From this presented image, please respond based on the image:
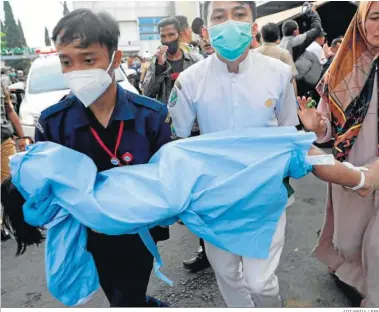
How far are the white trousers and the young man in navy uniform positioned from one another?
0.37 meters

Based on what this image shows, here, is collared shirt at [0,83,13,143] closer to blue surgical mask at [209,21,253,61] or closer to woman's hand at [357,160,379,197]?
blue surgical mask at [209,21,253,61]

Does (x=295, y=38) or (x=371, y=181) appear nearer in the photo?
(x=371, y=181)

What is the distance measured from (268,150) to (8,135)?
2.66 meters

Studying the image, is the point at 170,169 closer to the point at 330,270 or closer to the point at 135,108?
the point at 135,108

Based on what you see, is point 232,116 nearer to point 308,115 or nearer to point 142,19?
point 308,115

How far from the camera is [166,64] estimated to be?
3.22m

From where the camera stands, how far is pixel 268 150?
5.08 ft

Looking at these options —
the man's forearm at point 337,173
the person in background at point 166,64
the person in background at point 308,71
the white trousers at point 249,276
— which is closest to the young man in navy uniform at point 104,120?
the white trousers at point 249,276

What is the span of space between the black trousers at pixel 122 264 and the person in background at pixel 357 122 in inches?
44.4

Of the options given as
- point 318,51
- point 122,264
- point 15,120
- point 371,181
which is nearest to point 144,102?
point 122,264

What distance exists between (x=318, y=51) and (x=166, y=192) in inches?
211

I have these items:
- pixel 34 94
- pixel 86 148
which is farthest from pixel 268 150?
pixel 34 94

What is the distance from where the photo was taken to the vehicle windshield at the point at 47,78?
17.4ft

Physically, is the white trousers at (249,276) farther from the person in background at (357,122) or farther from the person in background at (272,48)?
the person in background at (272,48)
